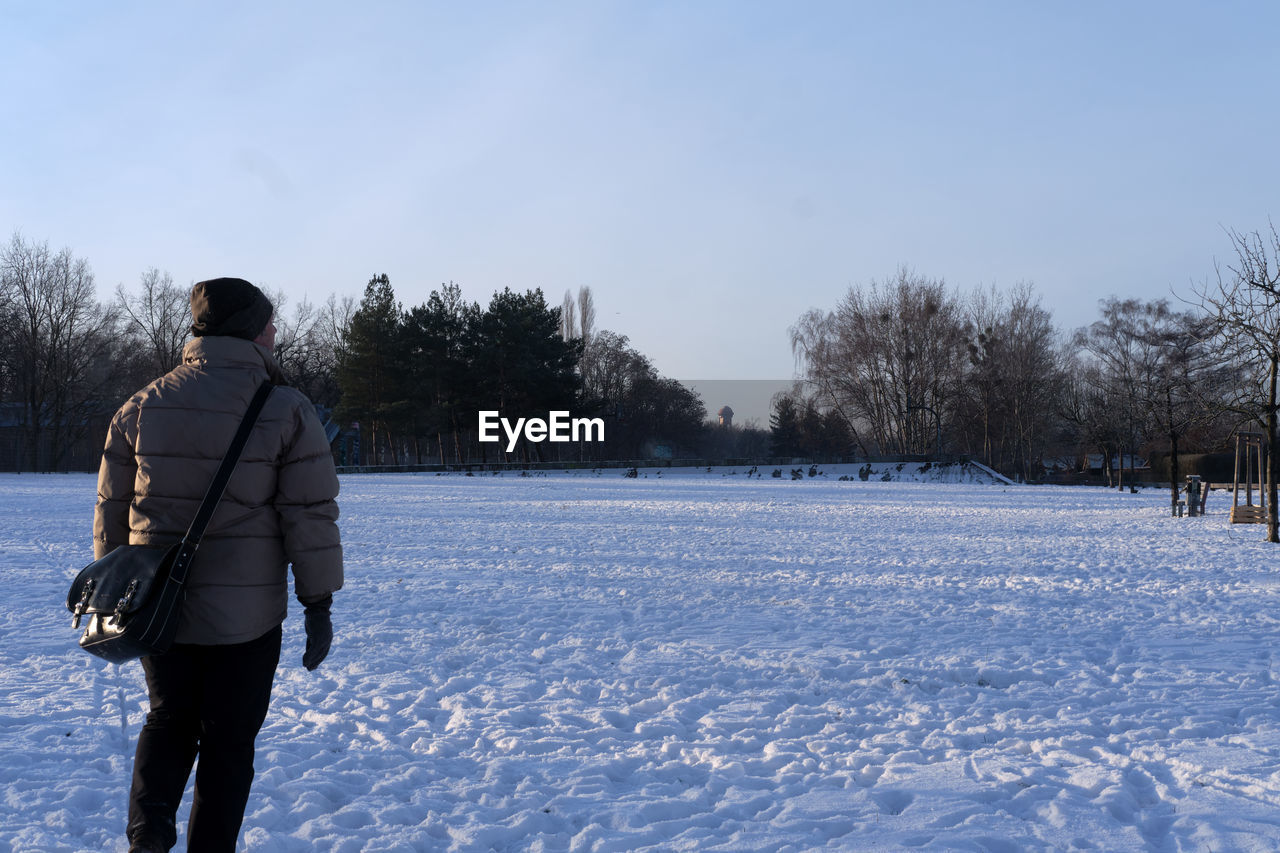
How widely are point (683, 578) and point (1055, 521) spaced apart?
12.7m

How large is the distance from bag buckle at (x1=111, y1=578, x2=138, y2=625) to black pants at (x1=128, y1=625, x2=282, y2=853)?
9.0 inches

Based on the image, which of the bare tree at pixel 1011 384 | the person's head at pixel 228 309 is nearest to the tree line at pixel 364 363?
the bare tree at pixel 1011 384

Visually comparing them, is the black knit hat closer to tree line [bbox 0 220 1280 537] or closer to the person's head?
the person's head

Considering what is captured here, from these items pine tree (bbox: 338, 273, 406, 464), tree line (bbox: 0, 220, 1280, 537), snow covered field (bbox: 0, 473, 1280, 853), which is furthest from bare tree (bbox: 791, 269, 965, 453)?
snow covered field (bbox: 0, 473, 1280, 853)

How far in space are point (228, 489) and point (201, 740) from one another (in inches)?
31.2

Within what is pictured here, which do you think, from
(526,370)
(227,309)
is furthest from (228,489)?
(526,370)

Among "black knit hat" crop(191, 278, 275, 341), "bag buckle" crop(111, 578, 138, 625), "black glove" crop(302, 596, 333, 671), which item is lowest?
"black glove" crop(302, 596, 333, 671)

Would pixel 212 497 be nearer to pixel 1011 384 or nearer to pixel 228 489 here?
pixel 228 489

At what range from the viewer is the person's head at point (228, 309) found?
114 inches

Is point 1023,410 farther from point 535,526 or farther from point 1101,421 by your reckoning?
point 535,526

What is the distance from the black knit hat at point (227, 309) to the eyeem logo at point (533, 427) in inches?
1834

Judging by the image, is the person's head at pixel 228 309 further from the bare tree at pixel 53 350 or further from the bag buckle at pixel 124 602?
the bare tree at pixel 53 350

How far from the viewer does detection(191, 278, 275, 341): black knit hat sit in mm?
2891

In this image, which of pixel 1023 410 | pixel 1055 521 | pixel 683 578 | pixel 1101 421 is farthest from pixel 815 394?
pixel 683 578
